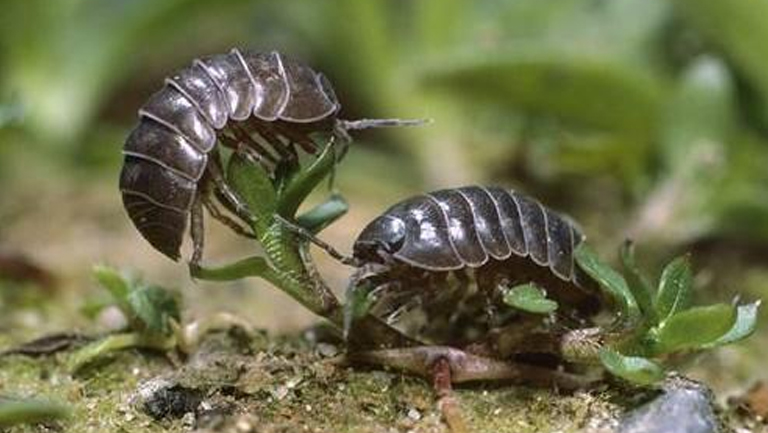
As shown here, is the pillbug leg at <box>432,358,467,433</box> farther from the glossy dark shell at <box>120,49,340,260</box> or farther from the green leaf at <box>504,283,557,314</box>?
the glossy dark shell at <box>120,49,340,260</box>

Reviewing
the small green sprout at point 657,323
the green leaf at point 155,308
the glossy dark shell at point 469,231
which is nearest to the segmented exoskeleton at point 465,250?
the glossy dark shell at point 469,231

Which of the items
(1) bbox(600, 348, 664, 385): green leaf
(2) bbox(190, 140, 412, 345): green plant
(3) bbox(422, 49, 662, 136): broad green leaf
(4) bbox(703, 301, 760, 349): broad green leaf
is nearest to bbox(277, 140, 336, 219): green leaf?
(2) bbox(190, 140, 412, 345): green plant

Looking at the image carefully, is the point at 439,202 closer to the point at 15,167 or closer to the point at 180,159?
the point at 180,159

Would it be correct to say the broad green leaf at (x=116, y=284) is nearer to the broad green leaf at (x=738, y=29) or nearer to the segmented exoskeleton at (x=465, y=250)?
the segmented exoskeleton at (x=465, y=250)

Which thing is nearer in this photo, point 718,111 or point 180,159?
point 180,159

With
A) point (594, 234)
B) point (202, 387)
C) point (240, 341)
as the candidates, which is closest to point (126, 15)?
point (594, 234)
